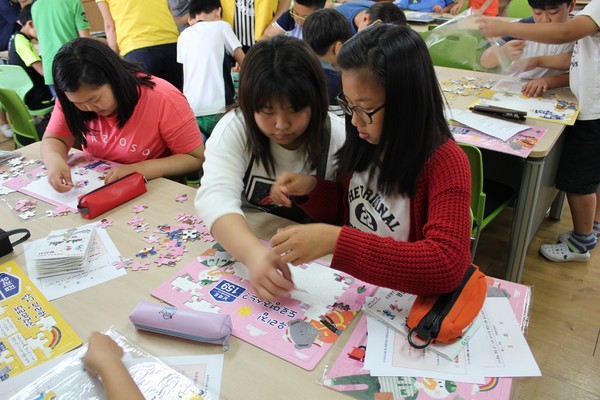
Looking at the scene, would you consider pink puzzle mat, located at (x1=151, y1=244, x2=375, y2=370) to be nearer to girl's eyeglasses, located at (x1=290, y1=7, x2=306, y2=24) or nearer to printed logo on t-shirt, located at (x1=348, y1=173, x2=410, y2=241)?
printed logo on t-shirt, located at (x1=348, y1=173, x2=410, y2=241)

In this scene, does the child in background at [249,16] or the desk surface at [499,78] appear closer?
the desk surface at [499,78]

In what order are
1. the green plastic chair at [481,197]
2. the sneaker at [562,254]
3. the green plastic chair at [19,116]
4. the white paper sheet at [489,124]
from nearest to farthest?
the green plastic chair at [481,197]
the white paper sheet at [489,124]
the sneaker at [562,254]
the green plastic chair at [19,116]

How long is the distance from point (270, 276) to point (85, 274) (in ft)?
1.75

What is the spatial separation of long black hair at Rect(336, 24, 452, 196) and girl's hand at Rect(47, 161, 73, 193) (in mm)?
1136

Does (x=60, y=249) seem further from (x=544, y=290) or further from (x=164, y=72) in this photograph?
(x=164, y=72)

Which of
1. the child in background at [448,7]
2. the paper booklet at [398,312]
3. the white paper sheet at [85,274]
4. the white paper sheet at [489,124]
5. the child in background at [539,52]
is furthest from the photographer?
the child in background at [448,7]

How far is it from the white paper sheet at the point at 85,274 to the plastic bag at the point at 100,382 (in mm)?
255

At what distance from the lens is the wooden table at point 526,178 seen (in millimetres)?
1796

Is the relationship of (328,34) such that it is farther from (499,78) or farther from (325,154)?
(325,154)

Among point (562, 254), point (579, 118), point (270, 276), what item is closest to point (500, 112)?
point (579, 118)

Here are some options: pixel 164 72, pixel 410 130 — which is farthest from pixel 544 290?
pixel 164 72

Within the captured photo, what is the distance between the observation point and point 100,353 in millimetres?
885

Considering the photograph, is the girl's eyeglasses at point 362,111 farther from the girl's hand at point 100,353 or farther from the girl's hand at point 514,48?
the girl's hand at point 514,48

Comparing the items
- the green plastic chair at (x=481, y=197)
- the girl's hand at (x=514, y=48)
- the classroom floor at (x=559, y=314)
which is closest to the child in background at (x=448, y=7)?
the girl's hand at (x=514, y=48)
